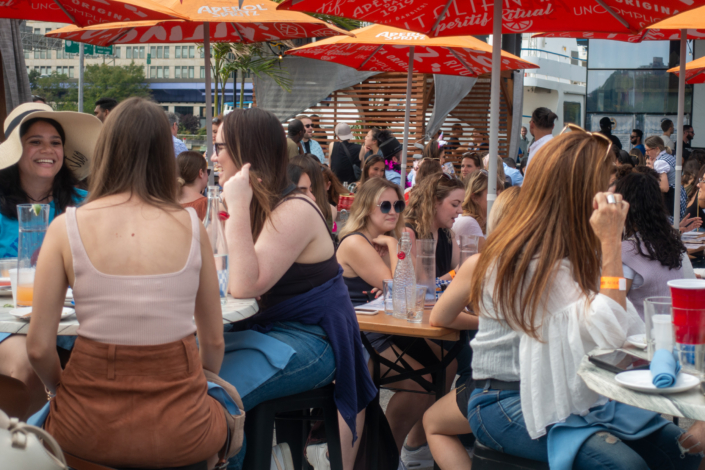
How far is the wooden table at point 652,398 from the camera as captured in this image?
1700 millimetres

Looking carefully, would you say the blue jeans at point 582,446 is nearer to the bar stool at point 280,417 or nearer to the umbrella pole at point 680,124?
the bar stool at point 280,417

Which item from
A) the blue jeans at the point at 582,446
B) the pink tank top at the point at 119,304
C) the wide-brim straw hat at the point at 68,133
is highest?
the wide-brim straw hat at the point at 68,133

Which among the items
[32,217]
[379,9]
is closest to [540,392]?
[32,217]

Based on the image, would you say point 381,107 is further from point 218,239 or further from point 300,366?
point 300,366

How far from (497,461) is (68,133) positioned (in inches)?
112

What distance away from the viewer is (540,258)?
7.59ft

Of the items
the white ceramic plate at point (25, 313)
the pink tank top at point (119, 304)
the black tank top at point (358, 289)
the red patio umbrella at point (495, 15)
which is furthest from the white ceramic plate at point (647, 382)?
the red patio umbrella at point (495, 15)

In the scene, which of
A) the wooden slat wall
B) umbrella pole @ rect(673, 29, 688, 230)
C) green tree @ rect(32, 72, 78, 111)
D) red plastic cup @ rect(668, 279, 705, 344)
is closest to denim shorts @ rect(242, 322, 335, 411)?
red plastic cup @ rect(668, 279, 705, 344)

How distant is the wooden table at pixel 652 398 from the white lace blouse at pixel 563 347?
0.25 meters

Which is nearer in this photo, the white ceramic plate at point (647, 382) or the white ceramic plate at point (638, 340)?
the white ceramic plate at point (647, 382)

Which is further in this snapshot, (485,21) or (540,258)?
(485,21)

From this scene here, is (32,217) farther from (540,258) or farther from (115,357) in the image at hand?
(540,258)

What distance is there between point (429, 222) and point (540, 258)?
7.58 ft

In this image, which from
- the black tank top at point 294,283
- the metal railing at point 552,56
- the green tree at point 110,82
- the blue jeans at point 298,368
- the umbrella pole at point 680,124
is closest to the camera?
the blue jeans at point 298,368
